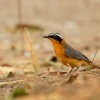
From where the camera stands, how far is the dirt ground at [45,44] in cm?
617

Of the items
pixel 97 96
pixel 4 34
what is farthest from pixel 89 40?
pixel 97 96

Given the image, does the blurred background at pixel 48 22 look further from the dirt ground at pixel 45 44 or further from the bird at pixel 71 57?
the bird at pixel 71 57

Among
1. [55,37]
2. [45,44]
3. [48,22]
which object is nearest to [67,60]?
[55,37]

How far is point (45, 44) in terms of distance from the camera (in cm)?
1623

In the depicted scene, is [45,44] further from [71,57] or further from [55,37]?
[71,57]

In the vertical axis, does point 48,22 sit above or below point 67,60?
below

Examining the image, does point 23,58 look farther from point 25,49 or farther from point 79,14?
point 79,14

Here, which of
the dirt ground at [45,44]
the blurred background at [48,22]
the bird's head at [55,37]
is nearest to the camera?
the dirt ground at [45,44]

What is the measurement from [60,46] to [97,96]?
3443 mm

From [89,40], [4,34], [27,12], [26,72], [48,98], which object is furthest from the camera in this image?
[27,12]

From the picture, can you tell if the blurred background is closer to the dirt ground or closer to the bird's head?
the dirt ground

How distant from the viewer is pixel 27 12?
2102cm

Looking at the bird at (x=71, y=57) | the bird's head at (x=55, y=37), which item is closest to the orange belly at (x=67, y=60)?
the bird at (x=71, y=57)

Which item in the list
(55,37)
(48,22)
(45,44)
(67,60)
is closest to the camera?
(67,60)
